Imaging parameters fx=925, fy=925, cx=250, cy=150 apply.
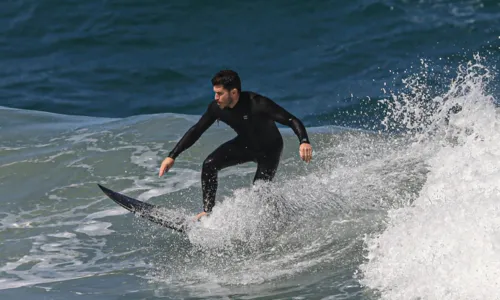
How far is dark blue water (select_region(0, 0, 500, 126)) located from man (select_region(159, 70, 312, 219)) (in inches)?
236

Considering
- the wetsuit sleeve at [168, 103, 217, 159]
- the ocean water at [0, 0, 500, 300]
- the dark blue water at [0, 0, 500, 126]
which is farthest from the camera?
the dark blue water at [0, 0, 500, 126]

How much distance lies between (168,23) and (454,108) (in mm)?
A: 7995

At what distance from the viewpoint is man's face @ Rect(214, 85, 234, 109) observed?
26.6 feet

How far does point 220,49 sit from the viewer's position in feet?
56.6

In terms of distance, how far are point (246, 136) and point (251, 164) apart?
274 centimetres

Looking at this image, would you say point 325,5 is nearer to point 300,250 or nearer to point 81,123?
point 81,123

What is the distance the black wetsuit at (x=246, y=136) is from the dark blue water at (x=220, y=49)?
6000 mm

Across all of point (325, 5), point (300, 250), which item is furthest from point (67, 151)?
point (325, 5)

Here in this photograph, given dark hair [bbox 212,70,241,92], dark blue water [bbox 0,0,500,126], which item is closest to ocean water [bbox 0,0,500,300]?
dark blue water [bbox 0,0,500,126]

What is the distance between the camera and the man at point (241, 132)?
828 cm

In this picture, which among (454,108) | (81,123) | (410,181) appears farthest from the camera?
(81,123)

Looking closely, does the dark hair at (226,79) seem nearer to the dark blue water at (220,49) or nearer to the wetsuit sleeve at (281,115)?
the wetsuit sleeve at (281,115)

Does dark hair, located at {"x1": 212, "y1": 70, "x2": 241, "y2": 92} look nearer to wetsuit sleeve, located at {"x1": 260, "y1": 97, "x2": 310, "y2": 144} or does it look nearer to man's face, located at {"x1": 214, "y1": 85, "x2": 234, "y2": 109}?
man's face, located at {"x1": 214, "y1": 85, "x2": 234, "y2": 109}

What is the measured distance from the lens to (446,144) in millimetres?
10375
